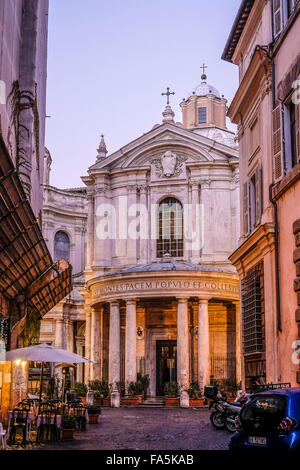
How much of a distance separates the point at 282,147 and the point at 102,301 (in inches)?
774

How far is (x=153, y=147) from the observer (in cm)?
4119

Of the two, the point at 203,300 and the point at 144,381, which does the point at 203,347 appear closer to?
the point at 203,300

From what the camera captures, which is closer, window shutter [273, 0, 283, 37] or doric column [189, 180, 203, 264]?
window shutter [273, 0, 283, 37]

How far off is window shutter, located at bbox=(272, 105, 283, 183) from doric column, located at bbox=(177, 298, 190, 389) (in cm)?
1579

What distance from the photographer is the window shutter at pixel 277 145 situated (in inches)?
752

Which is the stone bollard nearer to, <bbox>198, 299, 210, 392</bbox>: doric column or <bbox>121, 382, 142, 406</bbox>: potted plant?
<bbox>121, 382, 142, 406</bbox>: potted plant

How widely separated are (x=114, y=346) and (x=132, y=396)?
274 cm

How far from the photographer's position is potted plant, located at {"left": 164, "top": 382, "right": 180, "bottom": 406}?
33.1 meters

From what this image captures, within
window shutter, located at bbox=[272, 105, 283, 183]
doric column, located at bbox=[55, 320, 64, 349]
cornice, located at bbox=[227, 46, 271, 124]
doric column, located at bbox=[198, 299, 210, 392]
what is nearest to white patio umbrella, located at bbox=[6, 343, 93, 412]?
window shutter, located at bbox=[272, 105, 283, 183]

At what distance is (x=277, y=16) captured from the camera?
20.2m

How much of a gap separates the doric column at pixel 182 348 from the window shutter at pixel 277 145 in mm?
15791

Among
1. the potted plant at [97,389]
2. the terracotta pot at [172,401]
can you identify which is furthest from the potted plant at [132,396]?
the terracotta pot at [172,401]
